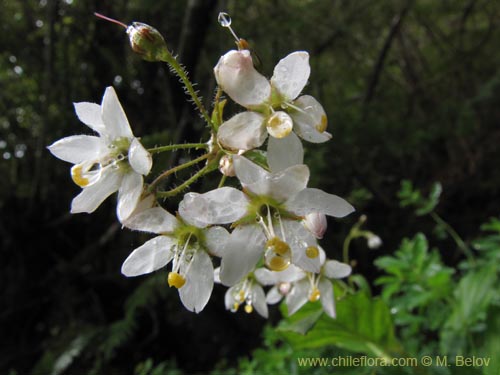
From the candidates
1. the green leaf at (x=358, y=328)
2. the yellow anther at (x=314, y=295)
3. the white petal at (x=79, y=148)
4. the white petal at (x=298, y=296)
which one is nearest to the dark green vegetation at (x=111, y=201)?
the green leaf at (x=358, y=328)

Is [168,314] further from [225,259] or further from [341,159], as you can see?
[225,259]

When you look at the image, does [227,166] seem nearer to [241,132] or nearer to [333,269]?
[241,132]

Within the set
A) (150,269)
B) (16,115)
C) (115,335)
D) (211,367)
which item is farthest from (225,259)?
(16,115)

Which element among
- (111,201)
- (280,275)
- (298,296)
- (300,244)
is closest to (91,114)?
(300,244)

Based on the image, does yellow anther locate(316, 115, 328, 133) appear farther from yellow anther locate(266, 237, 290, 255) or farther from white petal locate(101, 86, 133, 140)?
white petal locate(101, 86, 133, 140)

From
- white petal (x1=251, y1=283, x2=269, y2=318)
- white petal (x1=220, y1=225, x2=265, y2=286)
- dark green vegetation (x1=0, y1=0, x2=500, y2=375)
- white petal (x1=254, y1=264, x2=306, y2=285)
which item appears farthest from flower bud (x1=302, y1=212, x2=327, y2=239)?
dark green vegetation (x1=0, y1=0, x2=500, y2=375)

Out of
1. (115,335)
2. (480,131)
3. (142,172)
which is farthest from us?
(480,131)

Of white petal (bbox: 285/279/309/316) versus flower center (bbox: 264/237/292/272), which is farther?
Answer: white petal (bbox: 285/279/309/316)
